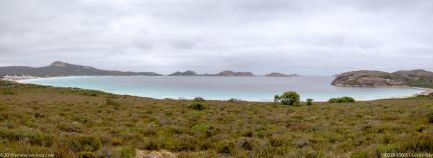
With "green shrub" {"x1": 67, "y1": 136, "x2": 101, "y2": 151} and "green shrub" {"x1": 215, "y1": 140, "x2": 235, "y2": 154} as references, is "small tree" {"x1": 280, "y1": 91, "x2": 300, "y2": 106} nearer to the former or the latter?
"green shrub" {"x1": 215, "y1": 140, "x2": 235, "y2": 154}

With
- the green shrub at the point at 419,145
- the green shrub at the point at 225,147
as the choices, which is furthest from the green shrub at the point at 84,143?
the green shrub at the point at 419,145

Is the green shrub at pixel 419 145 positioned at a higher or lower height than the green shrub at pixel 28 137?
higher

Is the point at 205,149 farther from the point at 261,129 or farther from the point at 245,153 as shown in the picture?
the point at 261,129

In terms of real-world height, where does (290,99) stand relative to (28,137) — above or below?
above

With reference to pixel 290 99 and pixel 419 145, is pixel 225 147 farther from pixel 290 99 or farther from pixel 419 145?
pixel 290 99

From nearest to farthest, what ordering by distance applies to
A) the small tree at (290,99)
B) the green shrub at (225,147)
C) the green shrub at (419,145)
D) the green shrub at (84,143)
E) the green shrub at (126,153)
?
the green shrub at (126,153), the green shrub at (419,145), the green shrub at (84,143), the green shrub at (225,147), the small tree at (290,99)

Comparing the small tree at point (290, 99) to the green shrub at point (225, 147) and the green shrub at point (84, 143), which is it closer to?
the green shrub at point (225, 147)

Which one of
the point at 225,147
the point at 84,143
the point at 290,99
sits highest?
the point at 290,99

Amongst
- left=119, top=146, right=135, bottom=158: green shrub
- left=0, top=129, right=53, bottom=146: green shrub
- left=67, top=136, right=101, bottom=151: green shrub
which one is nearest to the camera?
left=119, top=146, right=135, bottom=158: green shrub

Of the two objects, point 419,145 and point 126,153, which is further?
point 419,145

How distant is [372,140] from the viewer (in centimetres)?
1034

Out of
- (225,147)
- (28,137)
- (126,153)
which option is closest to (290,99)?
(225,147)

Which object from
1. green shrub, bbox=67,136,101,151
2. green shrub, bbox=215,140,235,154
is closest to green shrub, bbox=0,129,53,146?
green shrub, bbox=67,136,101,151

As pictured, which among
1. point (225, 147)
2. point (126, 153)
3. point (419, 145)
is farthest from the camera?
point (225, 147)
